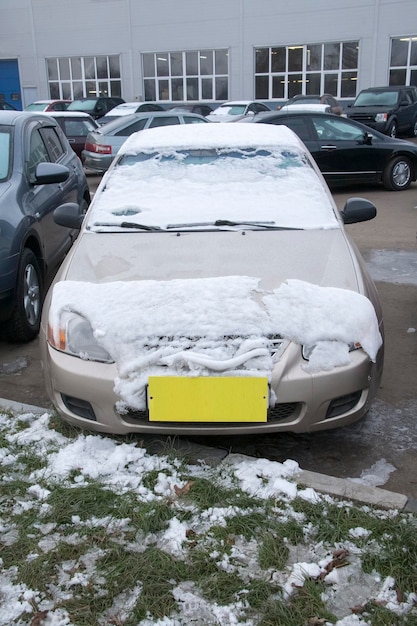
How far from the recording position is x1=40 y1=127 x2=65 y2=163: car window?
6.31m

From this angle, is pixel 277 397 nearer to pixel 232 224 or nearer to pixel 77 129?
pixel 232 224

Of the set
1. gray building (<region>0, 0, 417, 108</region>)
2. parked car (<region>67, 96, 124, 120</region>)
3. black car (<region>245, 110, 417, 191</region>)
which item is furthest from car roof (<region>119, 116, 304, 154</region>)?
gray building (<region>0, 0, 417, 108</region>)

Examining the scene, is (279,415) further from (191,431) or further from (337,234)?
(337,234)

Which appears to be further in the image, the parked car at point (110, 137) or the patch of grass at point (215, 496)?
the parked car at point (110, 137)

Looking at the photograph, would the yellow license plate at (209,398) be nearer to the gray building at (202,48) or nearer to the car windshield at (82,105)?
the car windshield at (82,105)

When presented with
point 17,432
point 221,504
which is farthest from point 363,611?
point 17,432

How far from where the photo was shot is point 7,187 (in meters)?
4.97

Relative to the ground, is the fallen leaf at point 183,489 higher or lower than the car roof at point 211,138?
lower

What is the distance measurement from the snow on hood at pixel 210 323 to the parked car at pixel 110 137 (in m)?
9.38

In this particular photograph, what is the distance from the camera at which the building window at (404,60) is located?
2456 cm

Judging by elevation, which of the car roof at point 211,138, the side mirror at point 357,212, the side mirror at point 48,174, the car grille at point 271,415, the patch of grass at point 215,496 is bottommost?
the patch of grass at point 215,496

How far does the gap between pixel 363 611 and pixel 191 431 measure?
111 cm

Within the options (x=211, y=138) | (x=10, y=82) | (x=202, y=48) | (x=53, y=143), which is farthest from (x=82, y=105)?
(x=211, y=138)

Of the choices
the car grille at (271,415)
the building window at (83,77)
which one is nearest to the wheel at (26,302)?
the car grille at (271,415)
